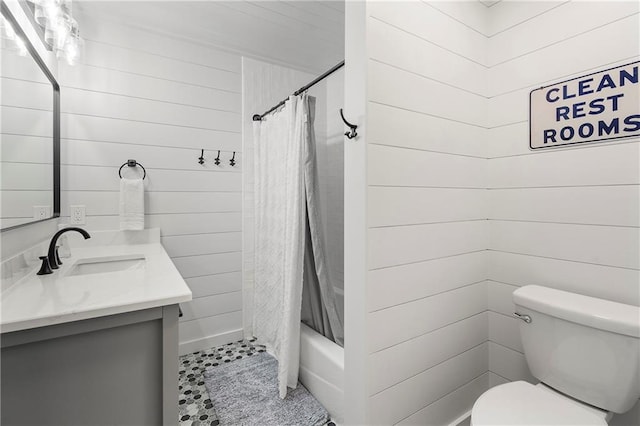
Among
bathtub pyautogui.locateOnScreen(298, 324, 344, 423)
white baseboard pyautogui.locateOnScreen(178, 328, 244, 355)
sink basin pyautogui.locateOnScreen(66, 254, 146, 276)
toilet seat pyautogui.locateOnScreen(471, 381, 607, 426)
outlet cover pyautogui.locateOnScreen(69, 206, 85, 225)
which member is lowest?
white baseboard pyautogui.locateOnScreen(178, 328, 244, 355)

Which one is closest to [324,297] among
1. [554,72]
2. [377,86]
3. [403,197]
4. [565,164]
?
[403,197]

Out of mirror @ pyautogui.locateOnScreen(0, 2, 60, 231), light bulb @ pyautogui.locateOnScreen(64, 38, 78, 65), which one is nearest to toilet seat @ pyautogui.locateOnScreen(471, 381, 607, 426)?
mirror @ pyautogui.locateOnScreen(0, 2, 60, 231)

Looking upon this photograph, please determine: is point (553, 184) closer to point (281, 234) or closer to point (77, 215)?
point (281, 234)

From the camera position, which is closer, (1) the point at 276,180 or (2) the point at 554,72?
(2) the point at 554,72

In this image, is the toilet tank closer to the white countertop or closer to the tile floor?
the white countertop

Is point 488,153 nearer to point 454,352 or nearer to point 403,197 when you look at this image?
point 403,197

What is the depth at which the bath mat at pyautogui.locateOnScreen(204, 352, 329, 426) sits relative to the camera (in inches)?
62.6

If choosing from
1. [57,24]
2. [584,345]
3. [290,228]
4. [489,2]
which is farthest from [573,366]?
[57,24]

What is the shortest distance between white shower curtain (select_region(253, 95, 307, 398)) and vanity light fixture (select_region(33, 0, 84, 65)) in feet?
3.78

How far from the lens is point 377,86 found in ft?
3.94

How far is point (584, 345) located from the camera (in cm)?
113

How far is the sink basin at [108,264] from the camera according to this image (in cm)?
156

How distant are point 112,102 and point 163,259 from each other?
1.24 metres

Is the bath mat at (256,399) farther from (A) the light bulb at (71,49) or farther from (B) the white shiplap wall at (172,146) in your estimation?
(A) the light bulb at (71,49)
